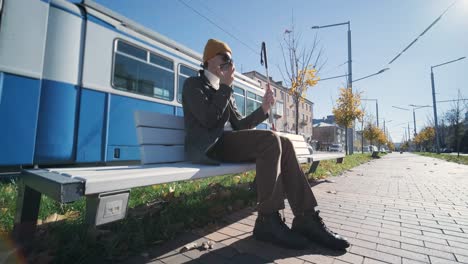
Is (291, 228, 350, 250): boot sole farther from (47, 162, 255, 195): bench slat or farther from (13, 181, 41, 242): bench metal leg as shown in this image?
(13, 181, 41, 242): bench metal leg

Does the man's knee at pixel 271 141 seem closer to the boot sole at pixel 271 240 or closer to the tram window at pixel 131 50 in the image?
the boot sole at pixel 271 240

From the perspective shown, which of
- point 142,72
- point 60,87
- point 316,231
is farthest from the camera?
point 142,72

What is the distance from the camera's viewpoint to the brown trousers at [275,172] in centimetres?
189

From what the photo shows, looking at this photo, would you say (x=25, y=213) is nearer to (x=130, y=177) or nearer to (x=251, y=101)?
(x=130, y=177)

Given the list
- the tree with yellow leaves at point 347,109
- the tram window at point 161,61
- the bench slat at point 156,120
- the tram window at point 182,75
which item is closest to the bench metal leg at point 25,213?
the bench slat at point 156,120

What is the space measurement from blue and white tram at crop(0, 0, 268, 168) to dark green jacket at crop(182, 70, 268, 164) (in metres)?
2.70

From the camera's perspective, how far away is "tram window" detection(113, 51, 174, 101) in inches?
182

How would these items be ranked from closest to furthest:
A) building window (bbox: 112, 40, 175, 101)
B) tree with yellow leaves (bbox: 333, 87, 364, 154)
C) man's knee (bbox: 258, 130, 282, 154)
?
man's knee (bbox: 258, 130, 282, 154) < building window (bbox: 112, 40, 175, 101) < tree with yellow leaves (bbox: 333, 87, 364, 154)

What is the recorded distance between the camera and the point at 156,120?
2348 millimetres

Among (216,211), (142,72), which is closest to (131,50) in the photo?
(142,72)

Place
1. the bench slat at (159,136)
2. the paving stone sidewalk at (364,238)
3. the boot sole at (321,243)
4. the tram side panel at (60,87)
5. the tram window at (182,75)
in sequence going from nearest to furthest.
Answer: the paving stone sidewalk at (364,238) < the boot sole at (321,243) < the bench slat at (159,136) < the tram side panel at (60,87) < the tram window at (182,75)

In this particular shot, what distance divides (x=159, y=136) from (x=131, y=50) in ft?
10.6

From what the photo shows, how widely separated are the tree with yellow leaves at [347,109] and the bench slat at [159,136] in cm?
1743

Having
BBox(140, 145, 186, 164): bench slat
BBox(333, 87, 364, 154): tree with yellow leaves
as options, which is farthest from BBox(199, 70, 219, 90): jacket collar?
BBox(333, 87, 364, 154): tree with yellow leaves
